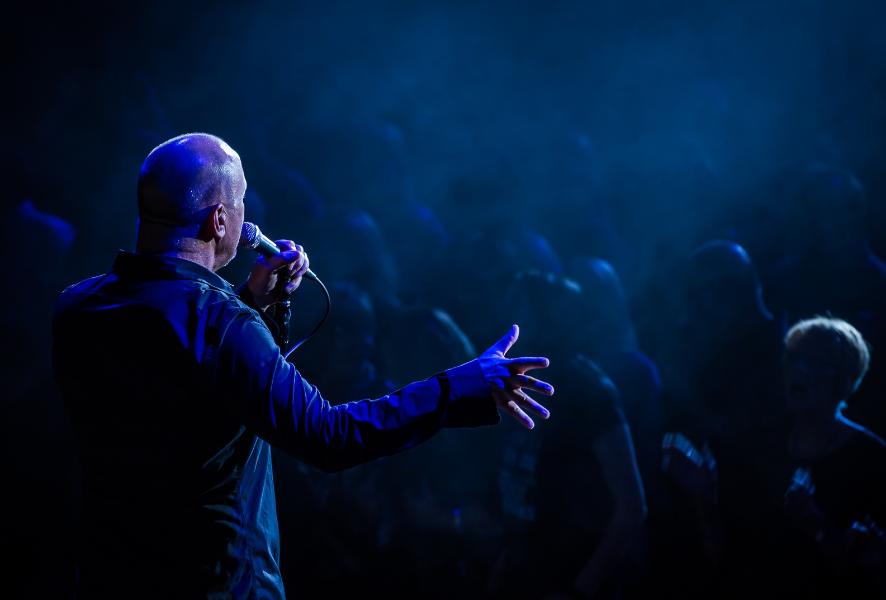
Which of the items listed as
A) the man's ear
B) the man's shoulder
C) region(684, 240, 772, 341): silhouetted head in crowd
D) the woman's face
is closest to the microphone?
the man's ear

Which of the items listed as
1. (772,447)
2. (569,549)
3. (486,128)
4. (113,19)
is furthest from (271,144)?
(772,447)

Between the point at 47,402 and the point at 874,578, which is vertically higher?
the point at 874,578

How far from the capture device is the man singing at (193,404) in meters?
0.89

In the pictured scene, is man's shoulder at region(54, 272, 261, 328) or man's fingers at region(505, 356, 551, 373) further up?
man's shoulder at region(54, 272, 261, 328)

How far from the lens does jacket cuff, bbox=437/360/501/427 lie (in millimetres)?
941

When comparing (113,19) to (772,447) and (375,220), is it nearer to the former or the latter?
(375,220)

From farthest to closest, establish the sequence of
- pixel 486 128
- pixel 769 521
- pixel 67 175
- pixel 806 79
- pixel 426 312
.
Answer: pixel 486 128 < pixel 806 79 < pixel 67 175 < pixel 426 312 < pixel 769 521

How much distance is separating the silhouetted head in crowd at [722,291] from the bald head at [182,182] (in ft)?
7.99

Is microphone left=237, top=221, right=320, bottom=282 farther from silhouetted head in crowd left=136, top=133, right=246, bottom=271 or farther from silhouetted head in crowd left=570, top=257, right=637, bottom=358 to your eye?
silhouetted head in crowd left=570, top=257, right=637, bottom=358

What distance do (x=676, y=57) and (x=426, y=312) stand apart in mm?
2379

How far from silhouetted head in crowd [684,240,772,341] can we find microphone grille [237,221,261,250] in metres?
2.29

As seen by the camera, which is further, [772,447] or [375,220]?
[375,220]

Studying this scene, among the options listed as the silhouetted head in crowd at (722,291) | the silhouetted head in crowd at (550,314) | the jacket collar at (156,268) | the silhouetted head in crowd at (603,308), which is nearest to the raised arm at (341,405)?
the jacket collar at (156,268)

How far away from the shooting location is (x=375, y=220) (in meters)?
3.94
